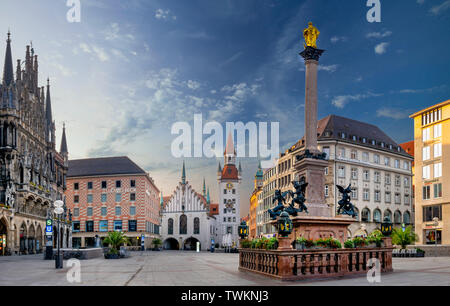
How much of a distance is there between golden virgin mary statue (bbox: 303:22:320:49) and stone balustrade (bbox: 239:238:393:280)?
39.6 feet

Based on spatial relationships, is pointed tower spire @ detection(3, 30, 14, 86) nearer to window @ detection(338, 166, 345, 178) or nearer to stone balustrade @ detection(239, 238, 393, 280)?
stone balustrade @ detection(239, 238, 393, 280)

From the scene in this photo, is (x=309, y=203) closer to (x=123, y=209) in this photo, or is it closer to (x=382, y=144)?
(x=382, y=144)

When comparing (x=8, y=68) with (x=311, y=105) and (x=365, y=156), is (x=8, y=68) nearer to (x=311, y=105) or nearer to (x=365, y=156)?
(x=311, y=105)

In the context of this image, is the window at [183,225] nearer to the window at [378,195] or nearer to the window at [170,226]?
the window at [170,226]

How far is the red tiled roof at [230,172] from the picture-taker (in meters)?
126

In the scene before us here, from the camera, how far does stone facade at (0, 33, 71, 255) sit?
4944cm

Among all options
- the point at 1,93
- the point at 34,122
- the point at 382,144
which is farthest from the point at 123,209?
the point at 382,144

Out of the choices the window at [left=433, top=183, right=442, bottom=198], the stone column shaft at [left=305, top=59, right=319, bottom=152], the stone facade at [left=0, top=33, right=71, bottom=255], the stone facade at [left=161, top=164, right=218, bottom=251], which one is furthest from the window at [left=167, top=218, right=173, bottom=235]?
the stone column shaft at [left=305, top=59, right=319, bottom=152]

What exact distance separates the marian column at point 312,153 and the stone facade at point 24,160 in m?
30.4

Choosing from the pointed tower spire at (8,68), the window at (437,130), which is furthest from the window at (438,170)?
the pointed tower spire at (8,68)
